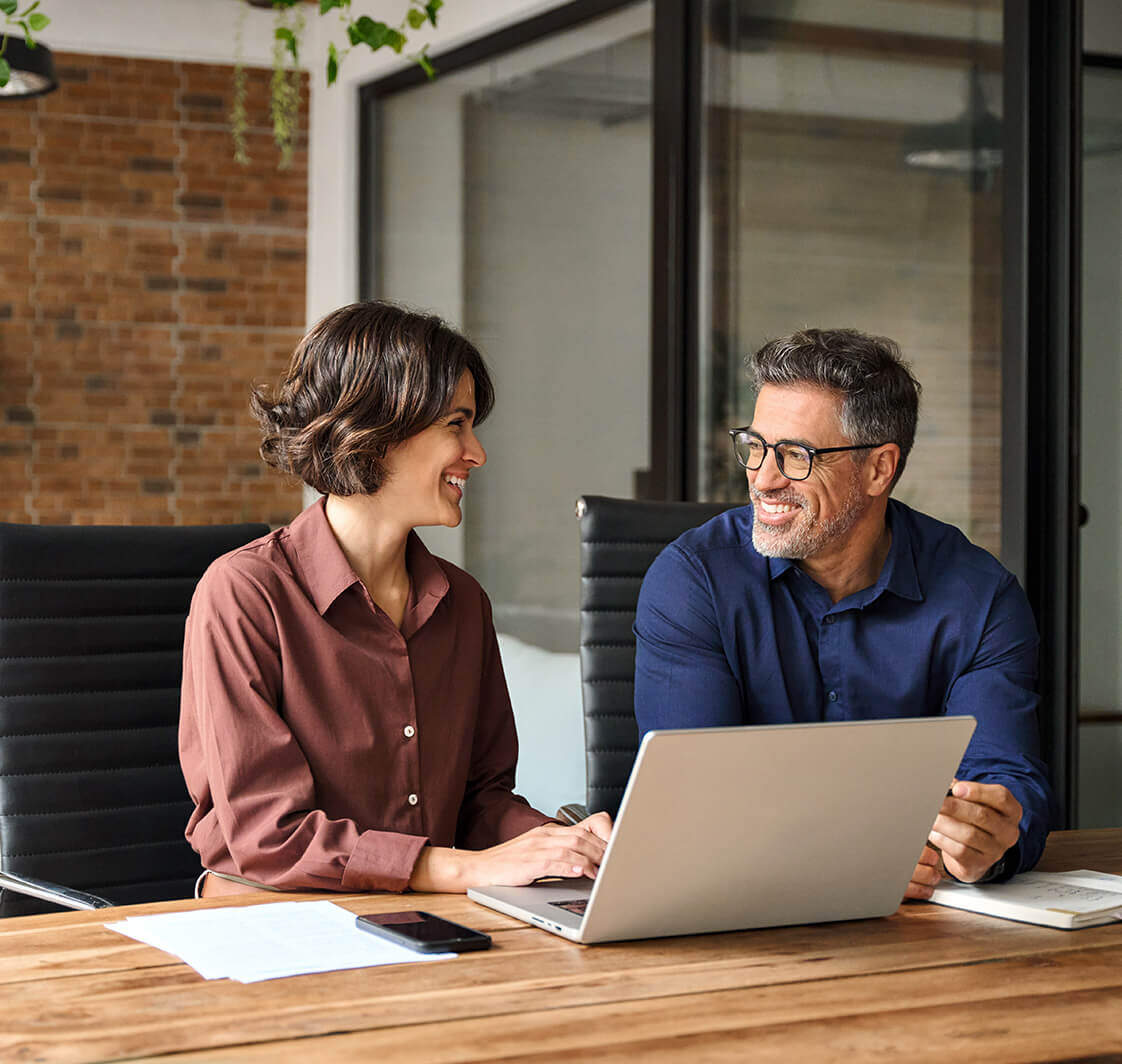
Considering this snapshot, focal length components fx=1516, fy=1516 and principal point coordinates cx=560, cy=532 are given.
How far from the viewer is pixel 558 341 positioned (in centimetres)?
473

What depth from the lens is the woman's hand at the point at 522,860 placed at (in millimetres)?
1538

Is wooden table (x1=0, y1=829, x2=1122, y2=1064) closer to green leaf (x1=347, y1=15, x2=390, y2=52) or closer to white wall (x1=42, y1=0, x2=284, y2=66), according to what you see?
green leaf (x1=347, y1=15, x2=390, y2=52)

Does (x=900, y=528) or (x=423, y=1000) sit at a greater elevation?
(x=900, y=528)

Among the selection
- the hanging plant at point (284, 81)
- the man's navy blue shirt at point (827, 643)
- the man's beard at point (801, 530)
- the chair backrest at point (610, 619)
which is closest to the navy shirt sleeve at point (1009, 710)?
the man's navy blue shirt at point (827, 643)

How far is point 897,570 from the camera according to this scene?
2.05 metres

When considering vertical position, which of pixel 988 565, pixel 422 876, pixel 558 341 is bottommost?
pixel 422 876

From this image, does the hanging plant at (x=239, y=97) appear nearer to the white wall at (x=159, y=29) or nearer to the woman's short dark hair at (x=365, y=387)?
the white wall at (x=159, y=29)

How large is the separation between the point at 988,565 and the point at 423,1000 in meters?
1.19

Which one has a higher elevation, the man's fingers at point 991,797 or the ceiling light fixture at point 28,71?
the ceiling light fixture at point 28,71

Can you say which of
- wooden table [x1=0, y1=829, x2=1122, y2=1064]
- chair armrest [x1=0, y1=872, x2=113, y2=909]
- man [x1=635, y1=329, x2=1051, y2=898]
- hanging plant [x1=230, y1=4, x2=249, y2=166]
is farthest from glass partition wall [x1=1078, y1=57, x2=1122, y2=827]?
hanging plant [x1=230, y1=4, x2=249, y2=166]

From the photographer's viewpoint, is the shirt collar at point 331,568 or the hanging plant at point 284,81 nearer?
the shirt collar at point 331,568

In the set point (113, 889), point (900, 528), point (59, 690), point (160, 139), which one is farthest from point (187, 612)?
point (160, 139)

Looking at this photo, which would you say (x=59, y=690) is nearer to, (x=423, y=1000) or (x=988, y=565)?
(x=423, y=1000)

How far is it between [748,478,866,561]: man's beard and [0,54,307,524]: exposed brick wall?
13.4 ft
